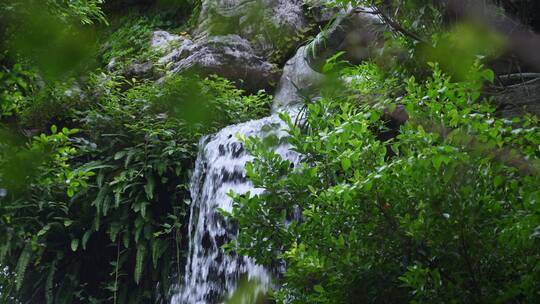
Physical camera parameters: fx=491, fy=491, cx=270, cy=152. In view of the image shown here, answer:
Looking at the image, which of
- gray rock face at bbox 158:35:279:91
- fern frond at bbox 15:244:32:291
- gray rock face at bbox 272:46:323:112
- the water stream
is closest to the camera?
the water stream

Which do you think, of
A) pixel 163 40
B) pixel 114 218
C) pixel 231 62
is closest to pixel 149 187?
pixel 114 218

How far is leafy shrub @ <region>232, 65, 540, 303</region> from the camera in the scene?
1719 millimetres

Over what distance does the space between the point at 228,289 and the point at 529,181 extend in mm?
2760

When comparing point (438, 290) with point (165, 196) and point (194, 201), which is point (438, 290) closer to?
point (194, 201)

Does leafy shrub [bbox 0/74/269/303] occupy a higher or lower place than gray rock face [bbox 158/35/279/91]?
lower

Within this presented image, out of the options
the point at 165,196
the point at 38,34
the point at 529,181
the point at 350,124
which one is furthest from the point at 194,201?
the point at 38,34

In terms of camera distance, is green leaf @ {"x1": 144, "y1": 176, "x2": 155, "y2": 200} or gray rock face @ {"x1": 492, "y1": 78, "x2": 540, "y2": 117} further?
green leaf @ {"x1": 144, "y1": 176, "x2": 155, "y2": 200}

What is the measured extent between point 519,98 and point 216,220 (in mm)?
2642

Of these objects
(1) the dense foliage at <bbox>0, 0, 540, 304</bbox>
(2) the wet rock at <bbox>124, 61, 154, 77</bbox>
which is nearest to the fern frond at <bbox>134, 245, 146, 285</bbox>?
(1) the dense foliage at <bbox>0, 0, 540, 304</bbox>

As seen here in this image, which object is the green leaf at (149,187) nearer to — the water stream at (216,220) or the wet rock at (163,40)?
the water stream at (216,220)

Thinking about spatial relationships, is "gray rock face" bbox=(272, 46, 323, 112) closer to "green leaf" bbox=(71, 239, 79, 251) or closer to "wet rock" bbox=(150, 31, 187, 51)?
"wet rock" bbox=(150, 31, 187, 51)

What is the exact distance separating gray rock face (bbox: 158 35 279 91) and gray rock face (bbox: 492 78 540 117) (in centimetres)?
377

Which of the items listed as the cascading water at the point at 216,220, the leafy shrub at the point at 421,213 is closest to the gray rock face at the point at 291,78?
the cascading water at the point at 216,220

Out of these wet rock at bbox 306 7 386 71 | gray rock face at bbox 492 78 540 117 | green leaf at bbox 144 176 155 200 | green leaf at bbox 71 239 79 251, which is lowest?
green leaf at bbox 71 239 79 251
